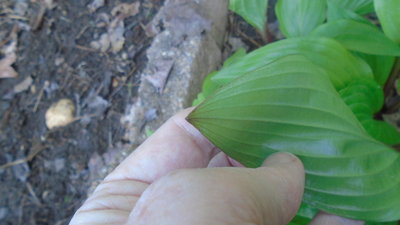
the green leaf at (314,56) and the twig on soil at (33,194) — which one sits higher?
the green leaf at (314,56)

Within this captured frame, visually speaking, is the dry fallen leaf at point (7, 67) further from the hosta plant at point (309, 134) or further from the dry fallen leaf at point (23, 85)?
the hosta plant at point (309, 134)

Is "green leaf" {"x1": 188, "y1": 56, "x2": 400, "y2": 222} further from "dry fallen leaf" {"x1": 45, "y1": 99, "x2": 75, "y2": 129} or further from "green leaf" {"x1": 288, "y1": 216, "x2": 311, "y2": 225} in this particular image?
"dry fallen leaf" {"x1": 45, "y1": 99, "x2": 75, "y2": 129}

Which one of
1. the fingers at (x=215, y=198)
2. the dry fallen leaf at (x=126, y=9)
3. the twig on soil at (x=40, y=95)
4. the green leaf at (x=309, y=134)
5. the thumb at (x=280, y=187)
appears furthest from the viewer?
the dry fallen leaf at (x=126, y=9)

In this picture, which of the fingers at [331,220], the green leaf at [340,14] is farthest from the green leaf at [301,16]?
the fingers at [331,220]

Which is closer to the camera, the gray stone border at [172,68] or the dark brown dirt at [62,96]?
the gray stone border at [172,68]

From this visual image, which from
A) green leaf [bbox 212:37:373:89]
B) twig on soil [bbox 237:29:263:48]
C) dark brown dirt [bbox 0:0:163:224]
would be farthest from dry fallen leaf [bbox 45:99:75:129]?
green leaf [bbox 212:37:373:89]

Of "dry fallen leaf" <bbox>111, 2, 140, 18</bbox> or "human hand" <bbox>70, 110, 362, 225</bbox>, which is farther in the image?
"dry fallen leaf" <bbox>111, 2, 140, 18</bbox>

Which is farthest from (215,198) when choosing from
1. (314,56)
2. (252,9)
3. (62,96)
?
(62,96)

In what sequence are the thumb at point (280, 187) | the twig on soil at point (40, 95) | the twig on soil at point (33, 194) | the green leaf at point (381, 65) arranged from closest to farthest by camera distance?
the thumb at point (280, 187) → the green leaf at point (381, 65) → the twig on soil at point (33, 194) → the twig on soil at point (40, 95)
